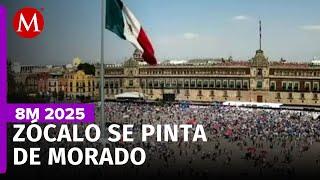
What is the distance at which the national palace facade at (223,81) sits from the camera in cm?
2609

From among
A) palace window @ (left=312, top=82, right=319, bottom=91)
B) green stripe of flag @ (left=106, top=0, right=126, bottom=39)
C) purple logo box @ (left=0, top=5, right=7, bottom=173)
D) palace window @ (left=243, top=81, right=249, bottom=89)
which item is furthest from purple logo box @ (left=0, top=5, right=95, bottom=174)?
palace window @ (left=243, top=81, right=249, bottom=89)

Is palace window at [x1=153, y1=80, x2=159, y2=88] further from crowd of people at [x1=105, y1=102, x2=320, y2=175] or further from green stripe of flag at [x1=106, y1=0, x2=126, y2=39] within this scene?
green stripe of flag at [x1=106, y1=0, x2=126, y2=39]

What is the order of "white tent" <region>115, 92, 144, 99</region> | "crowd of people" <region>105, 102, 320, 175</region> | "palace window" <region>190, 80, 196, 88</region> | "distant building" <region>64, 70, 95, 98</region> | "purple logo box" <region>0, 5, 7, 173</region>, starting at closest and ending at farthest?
"purple logo box" <region>0, 5, 7, 173</region>
"crowd of people" <region>105, 102, 320, 175</region>
"white tent" <region>115, 92, 144, 99</region>
"palace window" <region>190, 80, 196, 88</region>
"distant building" <region>64, 70, 95, 98</region>

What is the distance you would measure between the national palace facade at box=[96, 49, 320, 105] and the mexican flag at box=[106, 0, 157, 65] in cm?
1726

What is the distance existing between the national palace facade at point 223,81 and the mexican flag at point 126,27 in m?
17.3

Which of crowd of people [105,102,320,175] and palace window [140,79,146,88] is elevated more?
palace window [140,79,146,88]

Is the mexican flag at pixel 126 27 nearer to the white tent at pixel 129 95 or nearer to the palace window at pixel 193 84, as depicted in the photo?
the white tent at pixel 129 95

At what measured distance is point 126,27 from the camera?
9.27 meters

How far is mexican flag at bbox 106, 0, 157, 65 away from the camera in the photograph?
9196 mm

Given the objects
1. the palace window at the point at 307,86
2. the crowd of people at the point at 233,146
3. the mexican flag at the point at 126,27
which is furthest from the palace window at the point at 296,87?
the mexican flag at the point at 126,27

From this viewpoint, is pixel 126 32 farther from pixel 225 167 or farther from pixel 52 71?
pixel 52 71

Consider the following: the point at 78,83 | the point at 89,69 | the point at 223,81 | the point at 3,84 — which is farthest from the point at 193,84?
the point at 3,84

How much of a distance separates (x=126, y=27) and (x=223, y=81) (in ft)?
62.9

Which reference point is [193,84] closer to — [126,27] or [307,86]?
[307,86]
